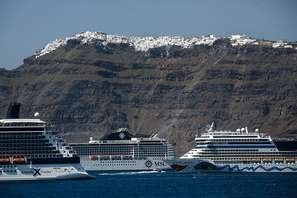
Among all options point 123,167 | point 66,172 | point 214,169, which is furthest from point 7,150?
point 123,167

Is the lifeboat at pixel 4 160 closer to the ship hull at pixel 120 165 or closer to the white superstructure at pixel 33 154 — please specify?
the white superstructure at pixel 33 154

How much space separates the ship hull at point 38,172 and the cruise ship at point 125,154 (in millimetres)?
56721

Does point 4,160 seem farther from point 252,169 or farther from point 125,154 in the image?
point 125,154

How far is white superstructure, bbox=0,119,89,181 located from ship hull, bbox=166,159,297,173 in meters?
31.4

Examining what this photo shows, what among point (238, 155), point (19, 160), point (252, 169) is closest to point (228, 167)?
point (238, 155)

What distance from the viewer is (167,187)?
123m

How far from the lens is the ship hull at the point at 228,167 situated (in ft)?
510

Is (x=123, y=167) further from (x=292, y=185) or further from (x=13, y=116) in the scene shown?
(x=292, y=185)

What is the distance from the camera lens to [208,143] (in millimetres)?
160500

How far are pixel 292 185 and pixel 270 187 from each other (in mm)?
3523

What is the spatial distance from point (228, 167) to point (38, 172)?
3895 cm

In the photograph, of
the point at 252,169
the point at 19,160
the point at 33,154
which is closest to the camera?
the point at 19,160

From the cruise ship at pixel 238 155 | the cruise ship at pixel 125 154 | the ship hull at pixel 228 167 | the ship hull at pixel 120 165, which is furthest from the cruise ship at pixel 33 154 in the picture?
the ship hull at pixel 120 165

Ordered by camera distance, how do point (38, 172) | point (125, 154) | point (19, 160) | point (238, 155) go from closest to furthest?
1. point (38, 172)
2. point (19, 160)
3. point (238, 155)
4. point (125, 154)
